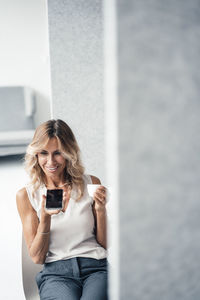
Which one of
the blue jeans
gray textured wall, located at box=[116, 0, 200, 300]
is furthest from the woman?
gray textured wall, located at box=[116, 0, 200, 300]

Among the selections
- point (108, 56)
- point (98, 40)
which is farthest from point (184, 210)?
point (98, 40)

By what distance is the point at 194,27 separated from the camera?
312 millimetres

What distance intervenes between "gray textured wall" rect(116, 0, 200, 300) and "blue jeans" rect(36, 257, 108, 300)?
707 millimetres

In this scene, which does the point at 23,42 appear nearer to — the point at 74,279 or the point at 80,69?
the point at 80,69

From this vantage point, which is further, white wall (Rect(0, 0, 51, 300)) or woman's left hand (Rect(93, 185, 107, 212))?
white wall (Rect(0, 0, 51, 300))

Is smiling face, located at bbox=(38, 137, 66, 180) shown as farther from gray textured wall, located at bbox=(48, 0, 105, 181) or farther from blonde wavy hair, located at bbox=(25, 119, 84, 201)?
gray textured wall, located at bbox=(48, 0, 105, 181)

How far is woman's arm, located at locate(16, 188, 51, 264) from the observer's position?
106 centimetres

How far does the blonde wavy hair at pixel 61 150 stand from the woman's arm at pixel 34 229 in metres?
0.09

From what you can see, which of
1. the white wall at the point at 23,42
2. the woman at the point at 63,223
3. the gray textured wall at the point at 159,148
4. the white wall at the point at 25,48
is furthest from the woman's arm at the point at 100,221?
the white wall at the point at 23,42

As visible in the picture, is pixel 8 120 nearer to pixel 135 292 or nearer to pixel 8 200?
pixel 8 200

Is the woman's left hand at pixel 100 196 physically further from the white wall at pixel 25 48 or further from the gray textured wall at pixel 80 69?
the white wall at pixel 25 48

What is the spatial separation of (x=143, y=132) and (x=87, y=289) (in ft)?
2.78

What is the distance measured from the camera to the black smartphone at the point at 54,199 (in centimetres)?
106

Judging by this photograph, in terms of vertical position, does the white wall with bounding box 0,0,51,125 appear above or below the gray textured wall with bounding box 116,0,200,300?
above
